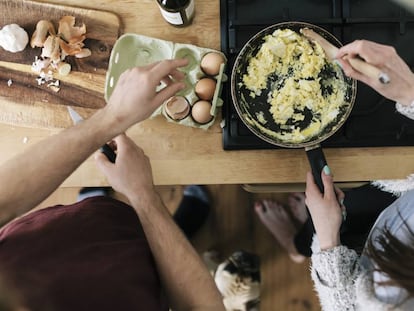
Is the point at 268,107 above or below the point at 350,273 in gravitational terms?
above

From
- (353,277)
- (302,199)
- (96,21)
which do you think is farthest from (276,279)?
(96,21)

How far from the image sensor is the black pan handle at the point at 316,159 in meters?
0.93

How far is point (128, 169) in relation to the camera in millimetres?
894

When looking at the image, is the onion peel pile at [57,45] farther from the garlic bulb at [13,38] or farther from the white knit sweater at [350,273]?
the white knit sweater at [350,273]

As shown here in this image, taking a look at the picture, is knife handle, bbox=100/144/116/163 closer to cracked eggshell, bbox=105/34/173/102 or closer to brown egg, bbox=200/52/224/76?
cracked eggshell, bbox=105/34/173/102

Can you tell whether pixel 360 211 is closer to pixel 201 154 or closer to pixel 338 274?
pixel 338 274

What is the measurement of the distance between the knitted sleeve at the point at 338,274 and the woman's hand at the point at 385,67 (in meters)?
0.31

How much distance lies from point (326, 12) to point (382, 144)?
289 millimetres

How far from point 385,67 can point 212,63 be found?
324mm

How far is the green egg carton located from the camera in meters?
0.97

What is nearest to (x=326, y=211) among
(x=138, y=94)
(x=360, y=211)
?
(x=360, y=211)

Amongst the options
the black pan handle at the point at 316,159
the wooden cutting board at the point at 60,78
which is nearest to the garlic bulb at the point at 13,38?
the wooden cutting board at the point at 60,78

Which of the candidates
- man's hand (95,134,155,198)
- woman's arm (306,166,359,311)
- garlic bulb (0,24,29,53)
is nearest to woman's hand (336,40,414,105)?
woman's arm (306,166,359,311)

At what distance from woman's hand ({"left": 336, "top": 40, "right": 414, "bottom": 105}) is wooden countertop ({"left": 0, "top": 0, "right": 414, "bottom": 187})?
18cm
